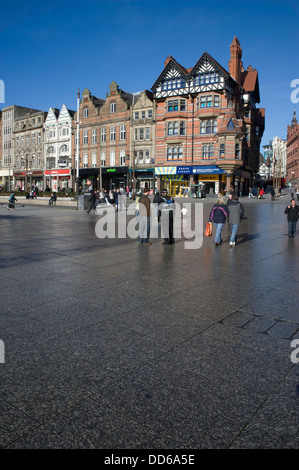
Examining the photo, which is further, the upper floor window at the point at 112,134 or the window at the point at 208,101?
the upper floor window at the point at 112,134

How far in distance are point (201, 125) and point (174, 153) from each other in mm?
4755

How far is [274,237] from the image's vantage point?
13219 mm

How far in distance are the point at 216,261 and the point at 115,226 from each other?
818 centimetres

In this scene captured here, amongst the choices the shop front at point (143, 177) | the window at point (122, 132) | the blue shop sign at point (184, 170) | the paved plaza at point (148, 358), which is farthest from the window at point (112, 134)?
the paved plaza at point (148, 358)

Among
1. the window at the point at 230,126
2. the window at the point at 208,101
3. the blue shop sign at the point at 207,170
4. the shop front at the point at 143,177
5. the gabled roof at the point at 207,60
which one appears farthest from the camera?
the shop front at the point at 143,177

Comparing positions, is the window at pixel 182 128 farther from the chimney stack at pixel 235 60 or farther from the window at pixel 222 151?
the chimney stack at pixel 235 60

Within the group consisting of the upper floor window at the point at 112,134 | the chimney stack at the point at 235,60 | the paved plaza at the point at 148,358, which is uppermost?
the chimney stack at the point at 235,60

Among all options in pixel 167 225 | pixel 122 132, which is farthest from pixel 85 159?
pixel 167 225

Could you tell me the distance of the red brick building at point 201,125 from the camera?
43.1 meters

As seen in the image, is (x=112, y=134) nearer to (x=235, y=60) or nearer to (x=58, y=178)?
(x=58, y=178)

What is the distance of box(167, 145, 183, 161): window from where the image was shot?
46656 millimetres

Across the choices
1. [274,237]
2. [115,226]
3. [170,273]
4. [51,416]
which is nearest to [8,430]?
[51,416]

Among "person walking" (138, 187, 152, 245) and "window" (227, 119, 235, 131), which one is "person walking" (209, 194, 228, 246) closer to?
"person walking" (138, 187, 152, 245)

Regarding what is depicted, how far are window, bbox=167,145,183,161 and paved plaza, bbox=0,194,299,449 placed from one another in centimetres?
4009
